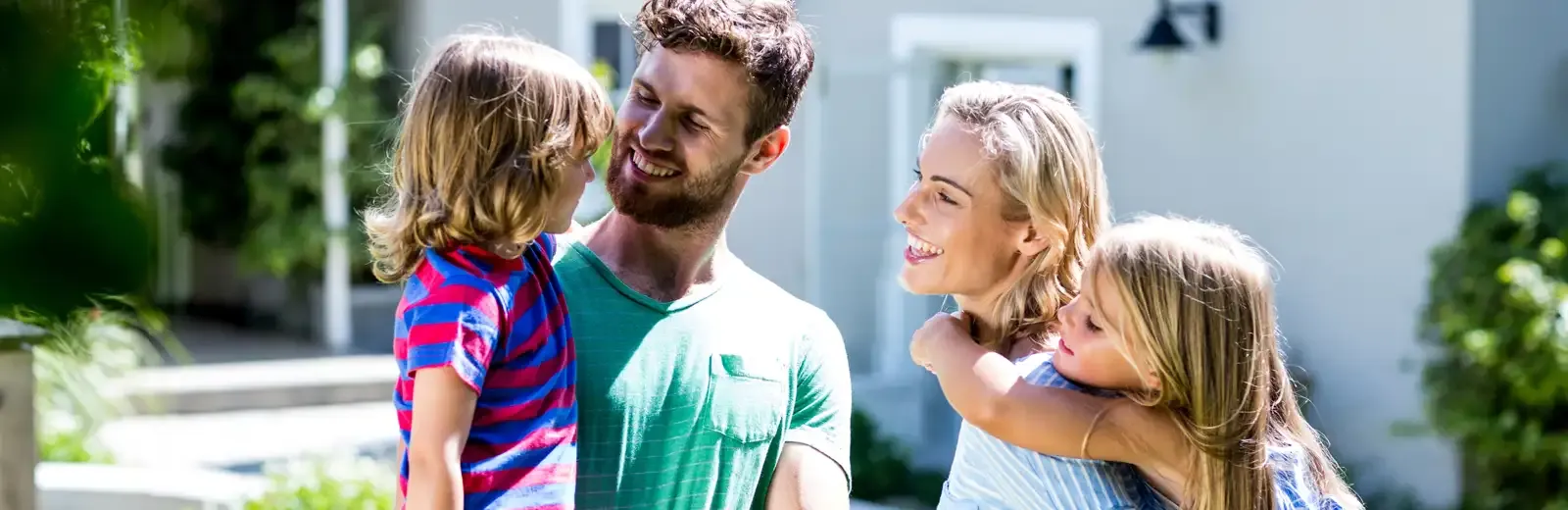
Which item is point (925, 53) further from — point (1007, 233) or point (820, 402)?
point (1007, 233)

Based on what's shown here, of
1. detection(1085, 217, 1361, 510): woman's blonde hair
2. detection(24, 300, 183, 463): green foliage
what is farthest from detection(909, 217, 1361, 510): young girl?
detection(24, 300, 183, 463): green foliage

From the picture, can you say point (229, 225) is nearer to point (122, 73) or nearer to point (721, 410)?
point (721, 410)

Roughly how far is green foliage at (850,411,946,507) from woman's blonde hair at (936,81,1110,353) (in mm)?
4754

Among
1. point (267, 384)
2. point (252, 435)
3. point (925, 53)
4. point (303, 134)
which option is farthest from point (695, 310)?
point (303, 134)

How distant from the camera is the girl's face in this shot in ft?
5.28

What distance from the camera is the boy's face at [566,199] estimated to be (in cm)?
159

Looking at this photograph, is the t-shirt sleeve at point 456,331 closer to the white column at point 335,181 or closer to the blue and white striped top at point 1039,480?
the blue and white striped top at point 1039,480

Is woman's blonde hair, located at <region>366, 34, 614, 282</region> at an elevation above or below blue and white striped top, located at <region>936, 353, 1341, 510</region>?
above

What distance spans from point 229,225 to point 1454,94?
20.8 feet

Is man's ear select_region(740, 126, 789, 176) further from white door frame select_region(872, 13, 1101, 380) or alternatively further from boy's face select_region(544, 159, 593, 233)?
white door frame select_region(872, 13, 1101, 380)

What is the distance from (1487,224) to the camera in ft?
17.8

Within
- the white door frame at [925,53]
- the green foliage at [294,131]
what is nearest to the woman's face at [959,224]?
the white door frame at [925,53]

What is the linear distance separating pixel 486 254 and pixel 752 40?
1.53ft

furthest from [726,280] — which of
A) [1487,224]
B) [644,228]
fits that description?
[1487,224]
